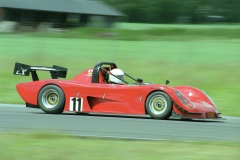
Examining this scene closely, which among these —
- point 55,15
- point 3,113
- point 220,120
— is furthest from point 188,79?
point 55,15

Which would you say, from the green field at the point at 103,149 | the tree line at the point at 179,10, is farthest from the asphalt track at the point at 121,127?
the tree line at the point at 179,10

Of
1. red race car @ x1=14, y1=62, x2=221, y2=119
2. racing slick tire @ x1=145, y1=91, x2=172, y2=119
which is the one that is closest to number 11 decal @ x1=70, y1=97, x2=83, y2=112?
red race car @ x1=14, y1=62, x2=221, y2=119

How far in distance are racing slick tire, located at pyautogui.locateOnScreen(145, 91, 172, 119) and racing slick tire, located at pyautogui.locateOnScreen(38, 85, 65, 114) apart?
1.83m

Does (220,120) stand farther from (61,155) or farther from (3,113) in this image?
(61,155)

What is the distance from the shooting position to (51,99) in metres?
12.8

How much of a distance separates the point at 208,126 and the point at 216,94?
6695 millimetres

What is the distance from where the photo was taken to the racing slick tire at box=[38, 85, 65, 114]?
12.6 m

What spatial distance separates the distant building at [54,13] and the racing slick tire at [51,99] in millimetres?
33869

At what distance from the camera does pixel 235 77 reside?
65.2 feet

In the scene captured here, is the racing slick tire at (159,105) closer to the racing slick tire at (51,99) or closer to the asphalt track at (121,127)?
the asphalt track at (121,127)

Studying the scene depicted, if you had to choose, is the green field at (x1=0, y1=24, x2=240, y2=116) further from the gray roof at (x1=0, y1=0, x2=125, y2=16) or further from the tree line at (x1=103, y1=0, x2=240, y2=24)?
the tree line at (x1=103, y1=0, x2=240, y2=24)

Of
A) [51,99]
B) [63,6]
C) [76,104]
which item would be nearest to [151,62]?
[51,99]

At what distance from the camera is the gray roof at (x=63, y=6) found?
4988cm

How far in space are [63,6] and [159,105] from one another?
4421 centimetres
